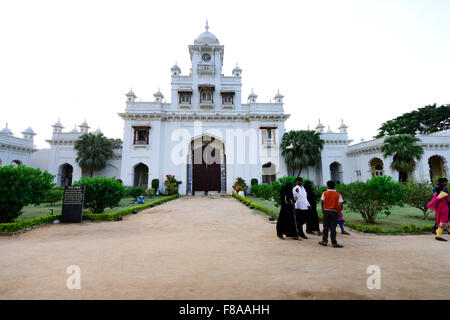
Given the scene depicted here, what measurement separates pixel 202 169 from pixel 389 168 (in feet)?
63.9

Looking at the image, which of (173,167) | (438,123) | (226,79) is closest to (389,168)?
(438,123)

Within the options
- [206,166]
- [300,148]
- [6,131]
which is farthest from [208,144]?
[6,131]

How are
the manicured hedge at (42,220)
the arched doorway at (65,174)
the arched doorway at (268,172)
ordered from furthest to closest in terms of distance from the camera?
the arched doorway at (65,174) → the arched doorway at (268,172) → the manicured hedge at (42,220)

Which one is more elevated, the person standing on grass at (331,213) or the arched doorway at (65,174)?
the arched doorway at (65,174)

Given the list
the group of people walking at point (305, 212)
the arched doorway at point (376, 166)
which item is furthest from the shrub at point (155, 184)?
the arched doorway at point (376, 166)

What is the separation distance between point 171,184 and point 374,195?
55.8 feet

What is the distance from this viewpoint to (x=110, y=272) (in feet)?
9.87

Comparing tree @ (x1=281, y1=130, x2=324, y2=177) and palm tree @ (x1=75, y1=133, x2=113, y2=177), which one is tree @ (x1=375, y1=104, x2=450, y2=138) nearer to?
tree @ (x1=281, y1=130, x2=324, y2=177)

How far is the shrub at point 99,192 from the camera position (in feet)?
27.3

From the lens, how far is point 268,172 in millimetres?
22844

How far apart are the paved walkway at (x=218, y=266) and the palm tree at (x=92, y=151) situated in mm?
18968

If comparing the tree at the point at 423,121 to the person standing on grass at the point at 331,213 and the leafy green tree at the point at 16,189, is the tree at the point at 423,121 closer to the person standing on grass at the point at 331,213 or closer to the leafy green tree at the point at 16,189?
the person standing on grass at the point at 331,213
